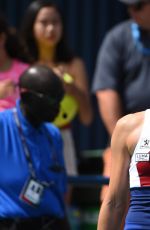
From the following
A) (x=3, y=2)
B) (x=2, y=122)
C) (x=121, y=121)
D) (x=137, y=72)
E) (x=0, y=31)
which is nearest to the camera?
(x=121, y=121)

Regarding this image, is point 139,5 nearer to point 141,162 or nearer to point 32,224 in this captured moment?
point 32,224

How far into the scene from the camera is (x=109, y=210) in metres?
4.13

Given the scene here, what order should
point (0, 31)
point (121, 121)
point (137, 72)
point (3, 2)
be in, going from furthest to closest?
point (3, 2) → point (0, 31) → point (137, 72) → point (121, 121)

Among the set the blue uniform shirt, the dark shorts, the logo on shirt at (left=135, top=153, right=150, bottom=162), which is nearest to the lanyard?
the blue uniform shirt

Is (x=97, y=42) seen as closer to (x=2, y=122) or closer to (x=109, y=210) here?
(x=2, y=122)

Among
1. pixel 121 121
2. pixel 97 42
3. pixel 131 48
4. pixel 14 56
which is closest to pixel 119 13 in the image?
pixel 97 42

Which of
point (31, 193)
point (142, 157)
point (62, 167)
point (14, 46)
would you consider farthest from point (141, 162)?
point (14, 46)

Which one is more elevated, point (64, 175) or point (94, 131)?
point (64, 175)

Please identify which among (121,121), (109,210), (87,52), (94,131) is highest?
(121,121)

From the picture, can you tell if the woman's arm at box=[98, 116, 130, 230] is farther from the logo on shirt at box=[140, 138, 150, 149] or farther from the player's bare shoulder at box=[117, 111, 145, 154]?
the logo on shirt at box=[140, 138, 150, 149]

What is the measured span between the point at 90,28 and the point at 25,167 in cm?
393

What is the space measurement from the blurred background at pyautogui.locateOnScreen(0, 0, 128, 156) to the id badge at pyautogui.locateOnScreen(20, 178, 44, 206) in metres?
3.62

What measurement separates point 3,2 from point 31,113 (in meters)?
3.60

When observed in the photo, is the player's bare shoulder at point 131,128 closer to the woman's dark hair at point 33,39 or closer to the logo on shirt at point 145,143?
the logo on shirt at point 145,143
